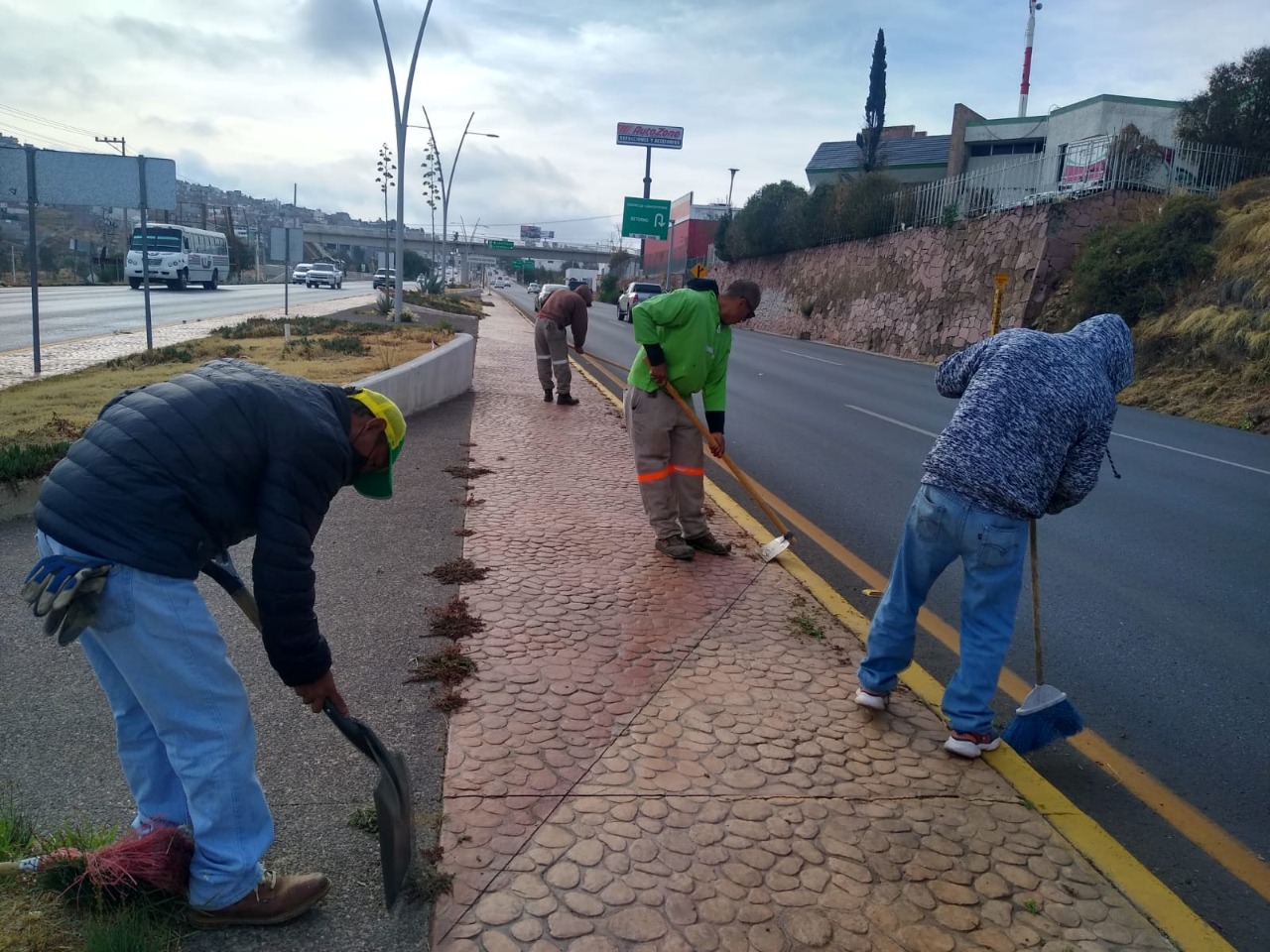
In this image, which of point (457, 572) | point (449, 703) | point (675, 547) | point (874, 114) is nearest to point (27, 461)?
point (457, 572)

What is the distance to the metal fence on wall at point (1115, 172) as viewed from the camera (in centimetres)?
2356

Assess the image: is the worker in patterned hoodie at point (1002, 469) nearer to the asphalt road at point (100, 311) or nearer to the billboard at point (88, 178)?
the billboard at point (88, 178)

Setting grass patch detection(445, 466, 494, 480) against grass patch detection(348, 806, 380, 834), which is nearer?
grass patch detection(348, 806, 380, 834)

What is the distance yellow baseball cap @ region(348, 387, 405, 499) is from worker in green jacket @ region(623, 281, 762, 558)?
3.08 m

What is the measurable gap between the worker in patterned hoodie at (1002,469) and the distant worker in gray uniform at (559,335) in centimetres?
762

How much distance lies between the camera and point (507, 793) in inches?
120

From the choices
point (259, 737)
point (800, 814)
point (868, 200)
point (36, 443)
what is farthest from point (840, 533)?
point (868, 200)

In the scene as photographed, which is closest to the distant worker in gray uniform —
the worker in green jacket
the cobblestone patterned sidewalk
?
the worker in green jacket

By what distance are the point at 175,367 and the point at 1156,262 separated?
737 inches

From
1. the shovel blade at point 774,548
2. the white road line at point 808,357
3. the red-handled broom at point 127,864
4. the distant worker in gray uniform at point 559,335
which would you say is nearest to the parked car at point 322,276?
the white road line at point 808,357

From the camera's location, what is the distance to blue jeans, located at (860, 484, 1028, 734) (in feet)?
11.2

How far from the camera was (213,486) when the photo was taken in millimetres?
2236

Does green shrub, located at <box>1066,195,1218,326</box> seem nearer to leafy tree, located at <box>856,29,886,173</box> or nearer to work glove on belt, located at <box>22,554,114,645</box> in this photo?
work glove on belt, located at <box>22,554,114,645</box>

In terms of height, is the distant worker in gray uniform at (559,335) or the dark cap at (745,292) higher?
the dark cap at (745,292)
